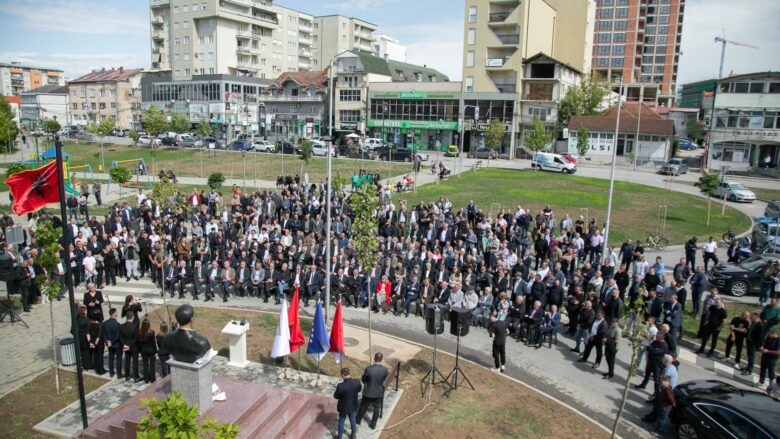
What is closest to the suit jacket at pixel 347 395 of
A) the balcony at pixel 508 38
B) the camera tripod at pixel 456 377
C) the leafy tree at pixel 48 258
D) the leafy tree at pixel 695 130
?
the camera tripod at pixel 456 377

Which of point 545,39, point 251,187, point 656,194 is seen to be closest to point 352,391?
point 251,187

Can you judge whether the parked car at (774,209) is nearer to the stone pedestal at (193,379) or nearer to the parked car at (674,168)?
the parked car at (674,168)

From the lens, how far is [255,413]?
9.82 metres

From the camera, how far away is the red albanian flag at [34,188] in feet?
39.1

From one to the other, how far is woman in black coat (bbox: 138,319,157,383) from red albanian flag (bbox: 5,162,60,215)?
11.9 feet

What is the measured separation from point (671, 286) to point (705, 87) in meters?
112

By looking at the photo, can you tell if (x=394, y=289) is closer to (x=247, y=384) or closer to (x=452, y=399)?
(x=452, y=399)

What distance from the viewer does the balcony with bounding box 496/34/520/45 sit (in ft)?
215

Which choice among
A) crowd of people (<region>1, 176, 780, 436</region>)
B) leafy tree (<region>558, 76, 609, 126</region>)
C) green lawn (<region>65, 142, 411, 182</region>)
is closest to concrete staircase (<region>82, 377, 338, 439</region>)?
crowd of people (<region>1, 176, 780, 436</region>)

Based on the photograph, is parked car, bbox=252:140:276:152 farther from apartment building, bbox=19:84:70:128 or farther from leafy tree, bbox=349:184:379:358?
apartment building, bbox=19:84:70:128

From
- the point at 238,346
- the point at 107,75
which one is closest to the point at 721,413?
the point at 238,346

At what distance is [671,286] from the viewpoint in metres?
15.0

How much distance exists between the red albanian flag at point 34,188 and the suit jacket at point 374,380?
8.06 metres

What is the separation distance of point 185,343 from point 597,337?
31.4 feet
